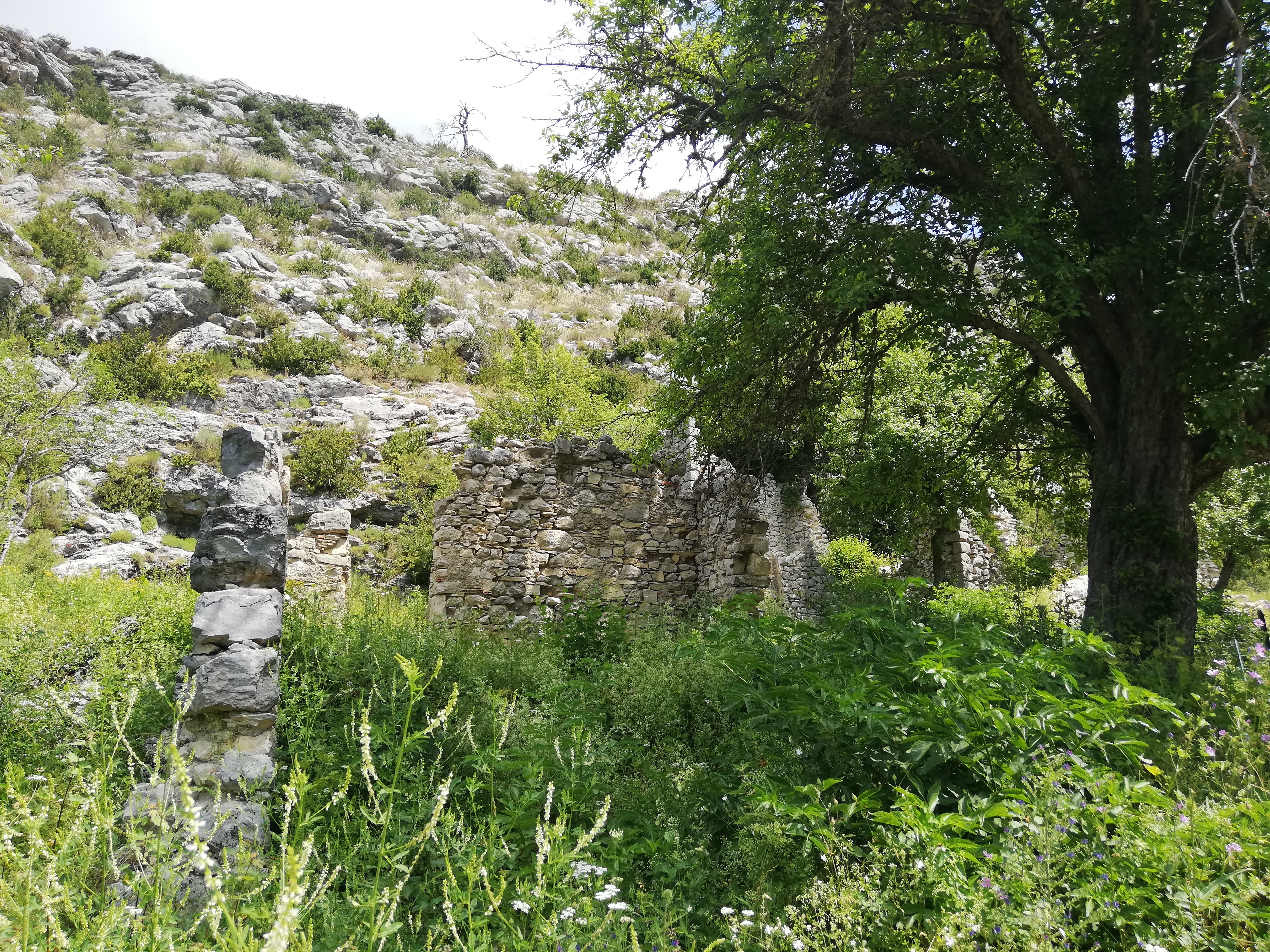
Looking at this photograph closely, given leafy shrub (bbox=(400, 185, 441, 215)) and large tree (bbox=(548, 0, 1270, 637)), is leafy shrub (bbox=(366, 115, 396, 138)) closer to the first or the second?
leafy shrub (bbox=(400, 185, 441, 215))

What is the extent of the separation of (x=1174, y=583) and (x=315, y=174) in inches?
1663

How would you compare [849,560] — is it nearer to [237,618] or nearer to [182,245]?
[237,618]

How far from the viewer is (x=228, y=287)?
24.9 m

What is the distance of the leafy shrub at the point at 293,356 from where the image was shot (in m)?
23.5

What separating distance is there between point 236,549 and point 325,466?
14.1 meters

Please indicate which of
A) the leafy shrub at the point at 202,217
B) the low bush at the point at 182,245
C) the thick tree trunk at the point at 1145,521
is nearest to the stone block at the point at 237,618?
the thick tree trunk at the point at 1145,521

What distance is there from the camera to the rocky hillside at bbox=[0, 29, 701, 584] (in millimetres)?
16375

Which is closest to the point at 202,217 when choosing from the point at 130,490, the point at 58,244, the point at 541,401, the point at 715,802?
the point at 58,244

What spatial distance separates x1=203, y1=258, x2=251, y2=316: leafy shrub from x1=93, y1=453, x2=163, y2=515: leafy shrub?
35.6 feet

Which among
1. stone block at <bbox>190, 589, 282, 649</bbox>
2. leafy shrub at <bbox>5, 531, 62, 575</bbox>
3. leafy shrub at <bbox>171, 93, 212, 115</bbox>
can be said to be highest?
leafy shrub at <bbox>171, 93, 212, 115</bbox>

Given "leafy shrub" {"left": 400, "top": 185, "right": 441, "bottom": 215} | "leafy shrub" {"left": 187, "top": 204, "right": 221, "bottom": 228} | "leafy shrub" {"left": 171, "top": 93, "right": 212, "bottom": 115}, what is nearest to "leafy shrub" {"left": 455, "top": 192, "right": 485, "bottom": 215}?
"leafy shrub" {"left": 400, "top": 185, "right": 441, "bottom": 215}

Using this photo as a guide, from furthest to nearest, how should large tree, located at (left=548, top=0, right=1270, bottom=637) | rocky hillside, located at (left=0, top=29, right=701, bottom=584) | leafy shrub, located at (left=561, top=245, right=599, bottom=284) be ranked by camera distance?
leafy shrub, located at (left=561, top=245, right=599, bottom=284), rocky hillside, located at (left=0, top=29, right=701, bottom=584), large tree, located at (left=548, top=0, right=1270, bottom=637)

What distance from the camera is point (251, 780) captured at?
3.46m

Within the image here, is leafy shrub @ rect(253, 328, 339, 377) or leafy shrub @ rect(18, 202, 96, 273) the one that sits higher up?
leafy shrub @ rect(18, 202, 96, 273)
